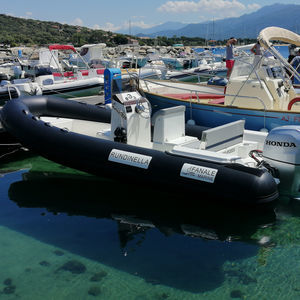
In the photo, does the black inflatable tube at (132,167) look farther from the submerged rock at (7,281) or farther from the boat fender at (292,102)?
the boat fender at (292,102)

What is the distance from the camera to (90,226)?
16.6ft

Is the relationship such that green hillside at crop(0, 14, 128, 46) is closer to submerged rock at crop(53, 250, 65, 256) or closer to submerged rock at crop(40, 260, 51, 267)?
submerged rock at crop(53, 250, 65, 256)

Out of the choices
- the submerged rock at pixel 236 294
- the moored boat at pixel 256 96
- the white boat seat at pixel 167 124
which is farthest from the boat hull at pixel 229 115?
the submerged rock at pixel 236 294

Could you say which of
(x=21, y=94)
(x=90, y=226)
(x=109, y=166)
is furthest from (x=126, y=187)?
(x=21, y=94)

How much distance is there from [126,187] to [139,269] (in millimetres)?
2248

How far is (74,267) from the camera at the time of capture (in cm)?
414

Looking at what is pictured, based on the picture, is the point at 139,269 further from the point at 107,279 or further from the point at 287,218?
the point at 287,218

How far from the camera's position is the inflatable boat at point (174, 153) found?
466 cm

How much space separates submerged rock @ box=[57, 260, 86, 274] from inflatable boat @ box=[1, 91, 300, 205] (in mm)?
1445

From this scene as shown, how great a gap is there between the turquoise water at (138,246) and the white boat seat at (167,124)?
885 millimetres

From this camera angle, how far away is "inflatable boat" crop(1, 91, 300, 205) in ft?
15.3

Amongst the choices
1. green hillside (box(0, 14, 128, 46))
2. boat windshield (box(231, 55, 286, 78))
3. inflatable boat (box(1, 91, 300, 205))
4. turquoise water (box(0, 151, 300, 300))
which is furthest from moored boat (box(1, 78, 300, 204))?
green hillside (box(0, 14, 128, 46))

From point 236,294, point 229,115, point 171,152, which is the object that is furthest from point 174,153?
point 229,115

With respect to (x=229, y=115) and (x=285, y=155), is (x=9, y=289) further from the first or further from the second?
(x=229, y=115)
